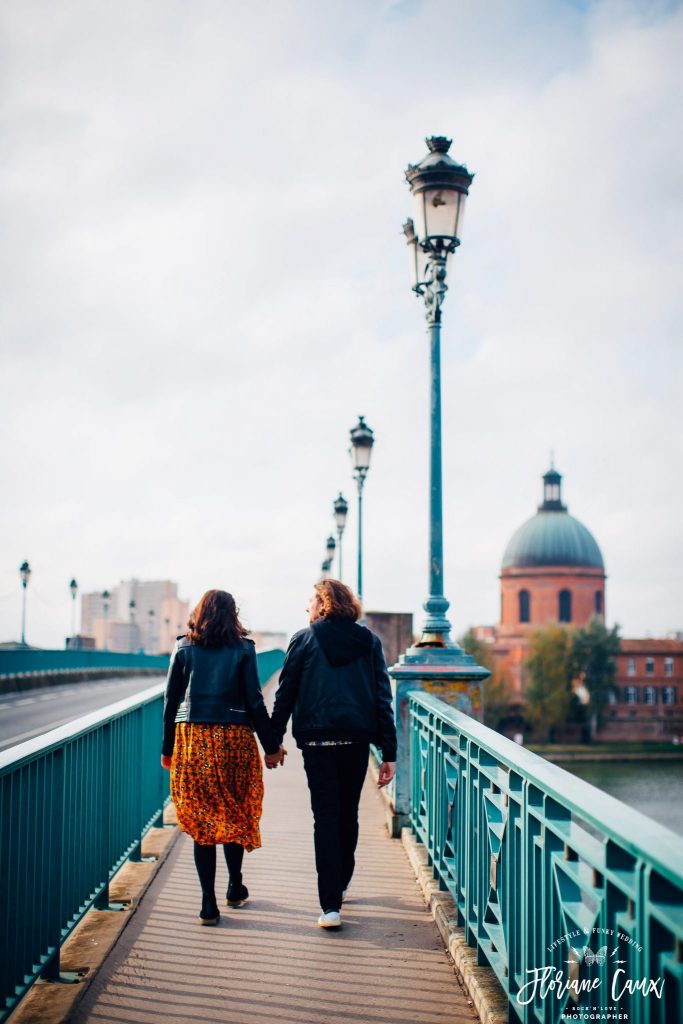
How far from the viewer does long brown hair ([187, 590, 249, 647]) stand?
17.0ft

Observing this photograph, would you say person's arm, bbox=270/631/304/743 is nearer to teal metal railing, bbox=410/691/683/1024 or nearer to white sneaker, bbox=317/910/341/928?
teal metal railing, bbox=410/691/683/1024

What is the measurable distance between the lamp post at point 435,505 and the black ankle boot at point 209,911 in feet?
8.38

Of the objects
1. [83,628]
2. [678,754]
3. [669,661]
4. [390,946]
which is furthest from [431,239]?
[83,628]

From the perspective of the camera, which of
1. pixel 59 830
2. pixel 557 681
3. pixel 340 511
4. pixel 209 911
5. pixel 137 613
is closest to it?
pixel 59 830

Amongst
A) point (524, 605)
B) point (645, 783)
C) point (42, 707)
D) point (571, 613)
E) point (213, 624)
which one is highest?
point (524, 605)

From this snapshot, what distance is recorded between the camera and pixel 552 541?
333ft

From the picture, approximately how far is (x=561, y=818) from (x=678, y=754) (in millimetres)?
89947

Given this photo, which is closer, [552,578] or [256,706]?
[256,706]

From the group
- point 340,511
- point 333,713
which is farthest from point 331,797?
point 340,511

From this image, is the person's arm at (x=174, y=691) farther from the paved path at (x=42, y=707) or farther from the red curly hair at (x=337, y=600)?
the paved path at (x=42, y=707)

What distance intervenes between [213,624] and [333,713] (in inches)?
30.4

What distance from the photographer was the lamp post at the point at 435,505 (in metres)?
7.46

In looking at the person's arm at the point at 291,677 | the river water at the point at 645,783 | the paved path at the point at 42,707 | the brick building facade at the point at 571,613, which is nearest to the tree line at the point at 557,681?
the brick building facade at the point at 571,613

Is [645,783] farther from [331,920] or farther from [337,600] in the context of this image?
[337,600]
